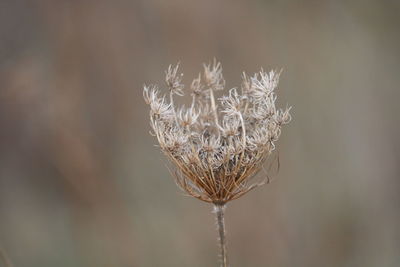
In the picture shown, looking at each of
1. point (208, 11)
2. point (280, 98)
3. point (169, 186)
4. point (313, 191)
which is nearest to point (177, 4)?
point (208, 11)

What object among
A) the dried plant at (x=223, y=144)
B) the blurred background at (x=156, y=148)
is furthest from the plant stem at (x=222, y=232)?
the blurred background at (x=156, y=148)

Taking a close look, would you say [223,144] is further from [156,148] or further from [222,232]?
[156,148]

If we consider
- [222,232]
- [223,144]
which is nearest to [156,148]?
[223,144]

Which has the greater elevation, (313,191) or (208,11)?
(208,11)

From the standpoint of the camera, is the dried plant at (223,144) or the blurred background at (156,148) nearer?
the dried plant at (223,144)

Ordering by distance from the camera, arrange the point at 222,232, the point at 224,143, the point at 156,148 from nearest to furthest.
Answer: the point at 222,232, the point at 224,143, the point at 156,148

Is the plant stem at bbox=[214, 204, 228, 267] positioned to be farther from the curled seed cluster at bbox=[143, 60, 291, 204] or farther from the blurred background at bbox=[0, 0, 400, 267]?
the blurred background at bbox=[0, 0, 400, 267]

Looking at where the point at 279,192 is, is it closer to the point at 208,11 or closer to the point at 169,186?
the point at 169,186

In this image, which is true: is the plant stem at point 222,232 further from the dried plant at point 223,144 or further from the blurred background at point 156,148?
the blurred background at point 156,148
